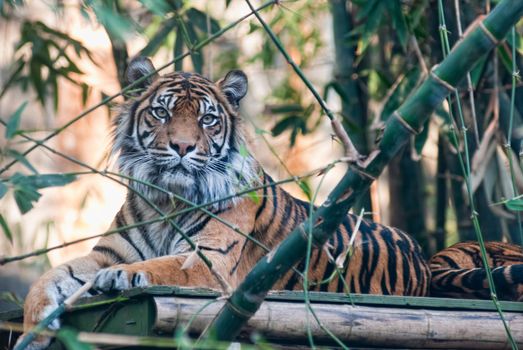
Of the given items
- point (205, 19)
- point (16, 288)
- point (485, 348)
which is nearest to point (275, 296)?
point (485, 348)

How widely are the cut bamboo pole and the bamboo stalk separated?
32 centimetres

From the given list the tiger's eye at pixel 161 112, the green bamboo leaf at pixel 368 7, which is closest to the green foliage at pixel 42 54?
the tiger's eye at pixel 161 112

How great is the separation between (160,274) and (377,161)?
1.25 meters

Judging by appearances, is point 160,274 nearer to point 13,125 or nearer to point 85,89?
point 13,125

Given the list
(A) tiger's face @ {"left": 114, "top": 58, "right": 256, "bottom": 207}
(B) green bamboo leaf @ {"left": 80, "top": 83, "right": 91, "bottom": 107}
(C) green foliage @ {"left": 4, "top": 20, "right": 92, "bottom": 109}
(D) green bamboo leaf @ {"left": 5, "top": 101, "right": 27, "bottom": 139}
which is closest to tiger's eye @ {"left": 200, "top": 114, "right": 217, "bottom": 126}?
(A) tiger's face @ {"left": 114, "top": 58, "right": 256, "bottom": 207}

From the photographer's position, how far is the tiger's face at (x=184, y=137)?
11.6 ft

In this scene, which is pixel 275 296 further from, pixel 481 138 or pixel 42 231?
pixel 42 231

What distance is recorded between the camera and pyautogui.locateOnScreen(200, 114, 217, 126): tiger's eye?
370 centimetres

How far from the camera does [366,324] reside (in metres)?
2.78

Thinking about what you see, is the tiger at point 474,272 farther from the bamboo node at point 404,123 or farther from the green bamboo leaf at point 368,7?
the bamboo node at point 404,123

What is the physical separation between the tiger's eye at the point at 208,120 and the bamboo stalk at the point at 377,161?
1.54 metres

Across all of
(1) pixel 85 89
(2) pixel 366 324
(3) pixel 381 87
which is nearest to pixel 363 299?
(2) pixel 366 324

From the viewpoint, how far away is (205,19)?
467 cm

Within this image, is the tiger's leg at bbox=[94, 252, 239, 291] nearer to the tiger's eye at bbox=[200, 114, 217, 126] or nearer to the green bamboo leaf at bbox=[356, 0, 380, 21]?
the tiger's eye at bbox=[200, 114, 217, 126]
